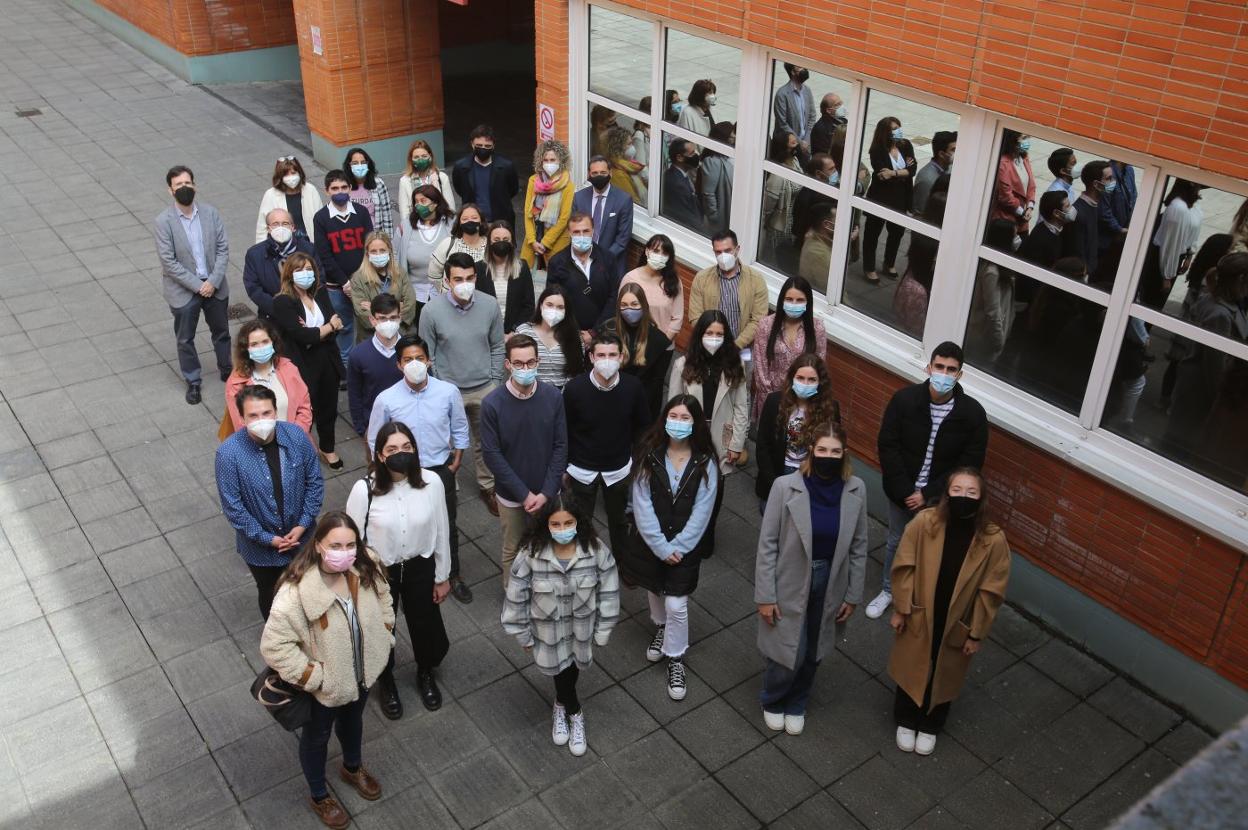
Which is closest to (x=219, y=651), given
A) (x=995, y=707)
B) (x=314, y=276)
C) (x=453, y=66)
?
(x=314, y=276)

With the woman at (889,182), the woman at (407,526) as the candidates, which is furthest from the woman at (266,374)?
the woman at (889,182)

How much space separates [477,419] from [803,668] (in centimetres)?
304

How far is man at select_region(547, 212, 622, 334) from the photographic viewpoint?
8594mm

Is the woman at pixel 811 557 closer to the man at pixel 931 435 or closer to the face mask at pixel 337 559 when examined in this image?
the man at pixel 931 435

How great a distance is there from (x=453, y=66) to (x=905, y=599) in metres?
15.6

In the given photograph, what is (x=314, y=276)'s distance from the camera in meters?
8.23

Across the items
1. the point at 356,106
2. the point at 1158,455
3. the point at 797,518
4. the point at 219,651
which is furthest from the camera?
the point at 356,106

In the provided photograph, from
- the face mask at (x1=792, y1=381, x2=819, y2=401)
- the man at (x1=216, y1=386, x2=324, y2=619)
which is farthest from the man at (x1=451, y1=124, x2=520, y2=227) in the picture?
the man at (x1=216, y1=386, x2=324, y2=619)

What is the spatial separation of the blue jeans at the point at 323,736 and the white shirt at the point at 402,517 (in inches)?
30.9

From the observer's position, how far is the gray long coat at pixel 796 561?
5.94 metres

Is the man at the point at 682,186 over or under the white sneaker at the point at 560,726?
over

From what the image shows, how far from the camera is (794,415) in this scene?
6941 millimetres

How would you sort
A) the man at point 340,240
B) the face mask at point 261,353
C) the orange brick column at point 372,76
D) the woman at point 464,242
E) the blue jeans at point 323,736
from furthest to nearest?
the orange brick column at point 372,76
the man at point 340,240
the woman at point 464,242
the face mask at point 261,353
the blue jeans at point 323,736

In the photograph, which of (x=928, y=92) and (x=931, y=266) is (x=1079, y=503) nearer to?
(x=931, y=266)
